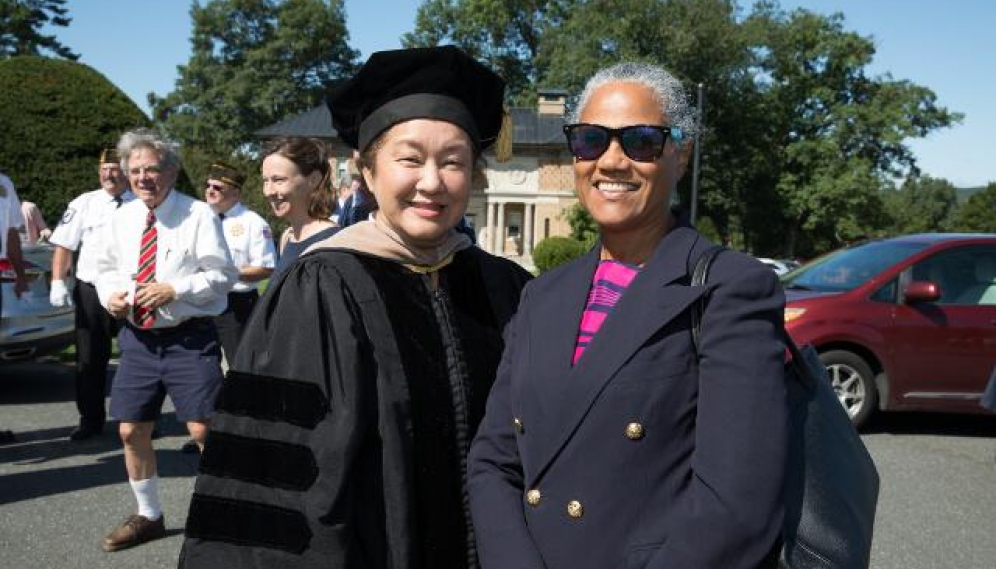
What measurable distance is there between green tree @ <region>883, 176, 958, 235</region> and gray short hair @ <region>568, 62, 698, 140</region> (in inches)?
3429

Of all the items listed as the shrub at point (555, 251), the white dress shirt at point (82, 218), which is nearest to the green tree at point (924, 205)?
the shrub at point (555, 251)

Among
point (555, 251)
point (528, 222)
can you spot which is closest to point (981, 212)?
point (528, 222)

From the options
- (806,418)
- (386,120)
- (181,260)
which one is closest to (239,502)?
(386,120)

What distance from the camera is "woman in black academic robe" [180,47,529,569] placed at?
197 cm

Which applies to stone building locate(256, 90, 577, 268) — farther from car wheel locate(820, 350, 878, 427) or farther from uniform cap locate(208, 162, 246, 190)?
uniform cap locate(208, 162, 246, 190)

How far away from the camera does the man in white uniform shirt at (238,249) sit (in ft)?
22.2

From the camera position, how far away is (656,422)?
1.76 metres

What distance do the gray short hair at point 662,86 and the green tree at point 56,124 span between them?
13.7 meters

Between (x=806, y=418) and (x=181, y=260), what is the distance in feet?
12.4

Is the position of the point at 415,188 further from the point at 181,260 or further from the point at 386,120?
the point at 181,260

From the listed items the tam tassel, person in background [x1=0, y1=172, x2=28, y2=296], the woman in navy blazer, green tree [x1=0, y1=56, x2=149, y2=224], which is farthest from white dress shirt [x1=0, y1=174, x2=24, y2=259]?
green tree [x1=0, y1=56, x2=149, y2=224]

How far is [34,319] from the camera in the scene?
806 centimetres

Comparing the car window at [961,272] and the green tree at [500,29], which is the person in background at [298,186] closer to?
the car window at [961,272]

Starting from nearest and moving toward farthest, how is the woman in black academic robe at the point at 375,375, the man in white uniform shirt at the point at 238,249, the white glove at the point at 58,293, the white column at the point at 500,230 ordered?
the woman in black academic robe at the point at 375,375 < the man in white uniform shirt at the point at 238,249 < the white glove at the point at 58,293 < the white column at the point at 500,230
